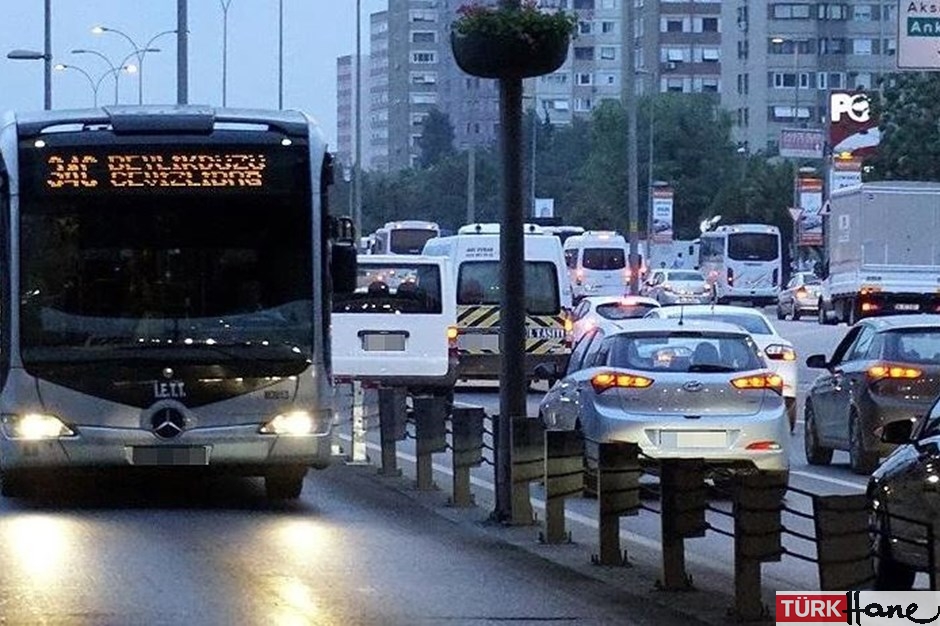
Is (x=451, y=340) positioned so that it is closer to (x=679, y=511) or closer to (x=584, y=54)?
(x=679, y=511)

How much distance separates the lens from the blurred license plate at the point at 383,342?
1217 inches

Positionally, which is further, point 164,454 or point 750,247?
point 750,247

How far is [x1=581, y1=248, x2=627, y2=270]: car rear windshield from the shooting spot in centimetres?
7481

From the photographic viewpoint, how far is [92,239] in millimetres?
18578

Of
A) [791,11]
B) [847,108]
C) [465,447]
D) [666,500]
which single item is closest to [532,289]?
[465,447]

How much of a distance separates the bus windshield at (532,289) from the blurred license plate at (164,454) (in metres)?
17.8

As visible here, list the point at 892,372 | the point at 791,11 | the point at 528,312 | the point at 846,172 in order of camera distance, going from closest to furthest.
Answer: the point at 892,372 < the point at 528,312 < the point at 846,172 < the point at 791,11

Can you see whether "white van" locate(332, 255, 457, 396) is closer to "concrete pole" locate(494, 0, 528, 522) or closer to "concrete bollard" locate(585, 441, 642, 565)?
"concrete pole" locate(494, 0, 528, 522)

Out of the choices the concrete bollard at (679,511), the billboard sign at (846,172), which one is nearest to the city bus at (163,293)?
the concrete bollard at (679,511)

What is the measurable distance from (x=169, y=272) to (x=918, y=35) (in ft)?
36.5

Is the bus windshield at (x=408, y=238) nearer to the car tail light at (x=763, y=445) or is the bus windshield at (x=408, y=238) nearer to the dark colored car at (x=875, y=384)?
the dark colored car at (x=875, y=384)

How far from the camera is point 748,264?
300 feet

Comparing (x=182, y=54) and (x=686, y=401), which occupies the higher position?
(x=182, y=54)

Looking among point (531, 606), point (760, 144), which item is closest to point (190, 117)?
point (531, 606)
